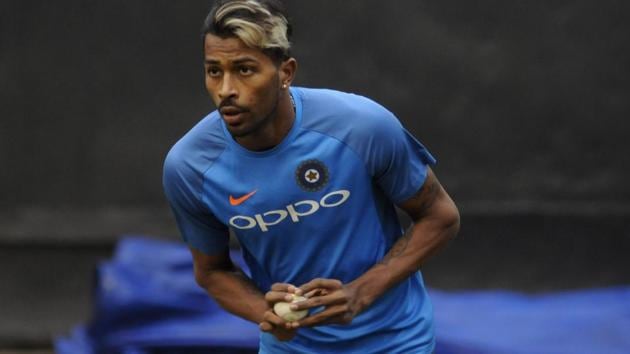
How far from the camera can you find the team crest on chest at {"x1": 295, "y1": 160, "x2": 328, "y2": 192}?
3.69 metres

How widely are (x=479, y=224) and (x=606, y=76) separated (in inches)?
41.0

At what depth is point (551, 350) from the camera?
6.38 m

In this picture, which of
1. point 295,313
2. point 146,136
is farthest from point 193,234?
point 146,136

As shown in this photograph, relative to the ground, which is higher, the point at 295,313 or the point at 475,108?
the point at 475,108

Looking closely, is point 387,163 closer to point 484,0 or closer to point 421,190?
point 421,190

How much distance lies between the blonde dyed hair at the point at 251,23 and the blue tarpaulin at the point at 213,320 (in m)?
2.96

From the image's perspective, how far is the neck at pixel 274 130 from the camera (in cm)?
367

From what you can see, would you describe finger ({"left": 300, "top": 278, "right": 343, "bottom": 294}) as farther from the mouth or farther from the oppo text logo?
the mouth

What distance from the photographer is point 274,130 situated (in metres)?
3.69

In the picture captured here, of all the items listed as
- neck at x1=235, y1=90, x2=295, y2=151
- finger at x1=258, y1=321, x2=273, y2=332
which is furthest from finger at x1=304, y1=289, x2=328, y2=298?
neck at x1=235, y1=90, x2=295, y2=151

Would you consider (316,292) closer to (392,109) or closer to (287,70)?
(287,70)

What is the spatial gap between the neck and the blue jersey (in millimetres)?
17

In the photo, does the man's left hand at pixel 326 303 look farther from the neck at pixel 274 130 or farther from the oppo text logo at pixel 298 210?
the neck at pixel 274 130

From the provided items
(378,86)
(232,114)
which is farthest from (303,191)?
(378,86)
